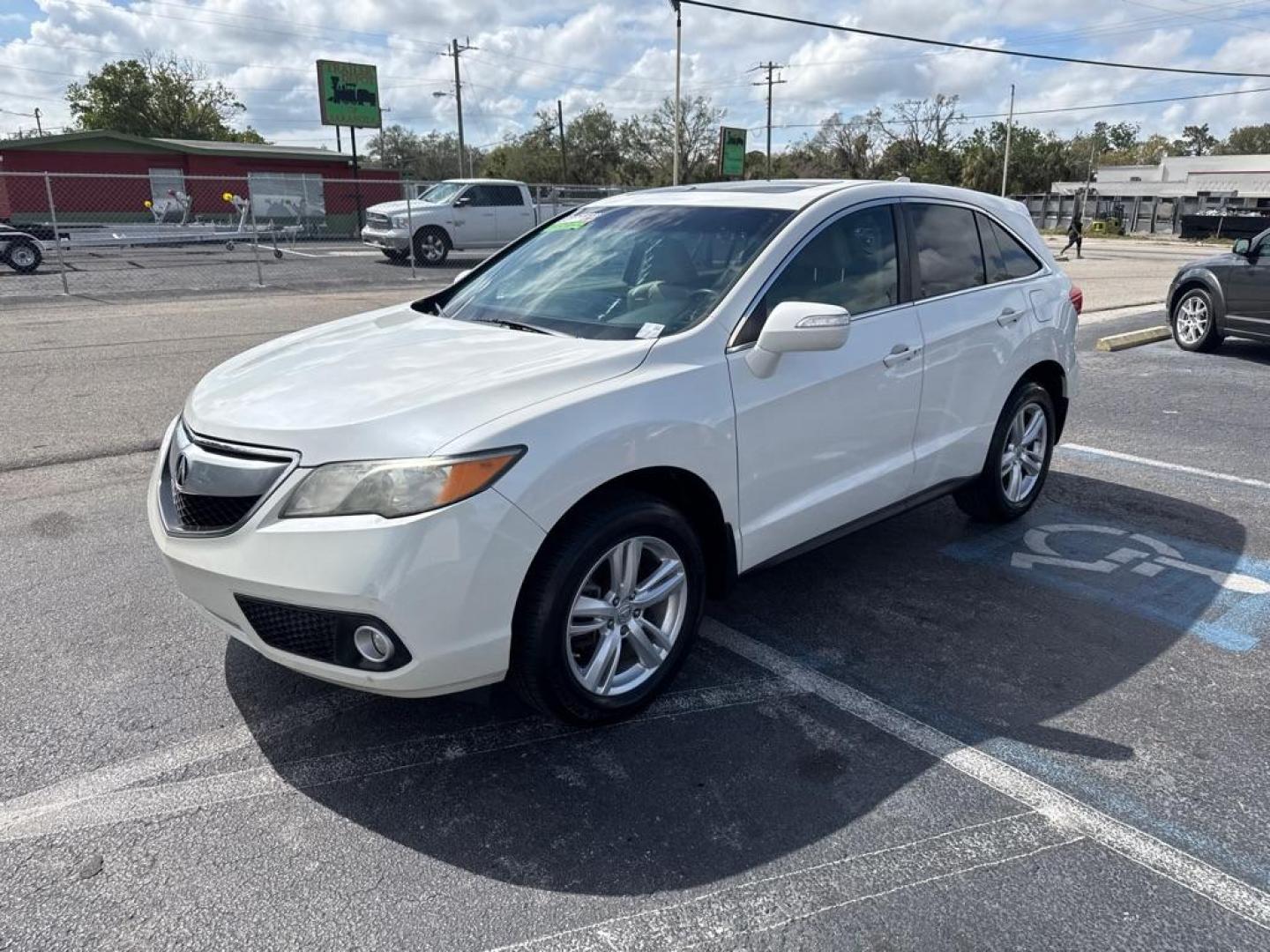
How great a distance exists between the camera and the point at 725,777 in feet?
9.52

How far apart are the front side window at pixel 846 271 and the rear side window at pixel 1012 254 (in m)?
0.96

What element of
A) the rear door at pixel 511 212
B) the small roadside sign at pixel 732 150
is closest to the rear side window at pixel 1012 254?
the rear door at pixel 511 212

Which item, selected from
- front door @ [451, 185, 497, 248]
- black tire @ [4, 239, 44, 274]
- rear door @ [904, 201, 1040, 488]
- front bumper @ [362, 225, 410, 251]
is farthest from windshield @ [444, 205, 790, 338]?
black tire @ [4, 239, 44, 274]

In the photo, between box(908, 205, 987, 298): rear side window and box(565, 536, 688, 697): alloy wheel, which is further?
box(908, 205, 987, 298): rear side window

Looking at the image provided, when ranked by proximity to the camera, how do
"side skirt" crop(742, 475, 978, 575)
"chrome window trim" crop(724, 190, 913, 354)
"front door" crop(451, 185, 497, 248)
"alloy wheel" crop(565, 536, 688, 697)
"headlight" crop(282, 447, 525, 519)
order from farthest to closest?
"front door" crop(451, 185, 497, 248), "side skirt" crop(742, 475, 978, 575), "chrome window trim" crop(724, 190, 913, 354), "alloy wheel" crop(565, 536, 688, 697), "headlight" crop(282, 447, 525, 519)

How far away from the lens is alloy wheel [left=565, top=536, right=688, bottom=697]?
2.98m

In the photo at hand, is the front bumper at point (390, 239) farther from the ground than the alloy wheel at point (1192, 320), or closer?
farther from the ground

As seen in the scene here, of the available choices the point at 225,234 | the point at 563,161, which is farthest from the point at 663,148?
the point at 225,234

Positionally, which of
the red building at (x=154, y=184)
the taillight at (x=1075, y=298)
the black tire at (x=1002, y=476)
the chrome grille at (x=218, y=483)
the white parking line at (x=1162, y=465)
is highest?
the red building at (x=154, y=184)

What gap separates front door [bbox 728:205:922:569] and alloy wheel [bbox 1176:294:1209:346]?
8791mm

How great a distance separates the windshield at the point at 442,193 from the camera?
21.7m

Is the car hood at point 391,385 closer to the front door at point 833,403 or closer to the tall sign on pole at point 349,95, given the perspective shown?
the front door at point 833,403

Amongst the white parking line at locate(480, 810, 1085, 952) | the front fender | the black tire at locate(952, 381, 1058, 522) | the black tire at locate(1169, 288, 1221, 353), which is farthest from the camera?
the black tire at locate(1169, 288, 1221, 353)

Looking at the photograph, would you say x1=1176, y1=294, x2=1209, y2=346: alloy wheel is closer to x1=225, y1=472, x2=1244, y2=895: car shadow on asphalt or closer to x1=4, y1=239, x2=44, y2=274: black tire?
x1=225, y1=472, x2=1244, y2=895: car shadow on asphalt
